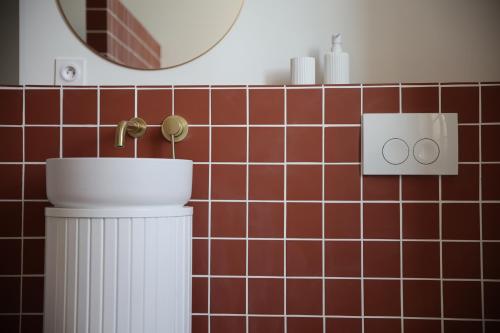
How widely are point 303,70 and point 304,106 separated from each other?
0.12 meters

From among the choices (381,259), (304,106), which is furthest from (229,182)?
(381,259)

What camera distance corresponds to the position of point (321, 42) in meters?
1.53

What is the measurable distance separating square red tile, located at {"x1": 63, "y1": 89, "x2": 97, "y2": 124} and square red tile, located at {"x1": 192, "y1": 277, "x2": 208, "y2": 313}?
66 cm

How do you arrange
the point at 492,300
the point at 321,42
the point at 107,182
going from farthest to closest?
the point at 321,42
the point at 492,300
the point at 107,182

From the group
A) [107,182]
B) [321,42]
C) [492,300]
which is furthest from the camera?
[321,42]

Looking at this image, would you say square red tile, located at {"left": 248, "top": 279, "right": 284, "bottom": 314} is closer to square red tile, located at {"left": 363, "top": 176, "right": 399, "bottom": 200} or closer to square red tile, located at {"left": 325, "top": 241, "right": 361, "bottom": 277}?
square red tile, located at {"left": 325, "top": 241, "right": 361, "bottom": 277}

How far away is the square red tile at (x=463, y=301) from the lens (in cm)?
142

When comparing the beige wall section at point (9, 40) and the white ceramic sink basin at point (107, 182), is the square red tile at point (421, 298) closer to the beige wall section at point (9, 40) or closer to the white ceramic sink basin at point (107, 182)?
the white ceramic sink basin at point (107, 182)

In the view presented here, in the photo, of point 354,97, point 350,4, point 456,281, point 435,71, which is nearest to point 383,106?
point 354,97

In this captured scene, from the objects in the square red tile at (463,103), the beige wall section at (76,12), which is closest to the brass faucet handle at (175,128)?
the beige wall section at (76,12)

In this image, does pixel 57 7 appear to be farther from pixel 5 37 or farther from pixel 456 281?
pixel 456 281

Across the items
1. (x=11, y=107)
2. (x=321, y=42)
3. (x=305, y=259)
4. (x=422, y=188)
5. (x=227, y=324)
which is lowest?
(x=227, y=324)

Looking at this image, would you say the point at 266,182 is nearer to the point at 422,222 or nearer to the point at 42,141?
the point at 422,222

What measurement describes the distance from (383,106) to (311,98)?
0.24 metres
